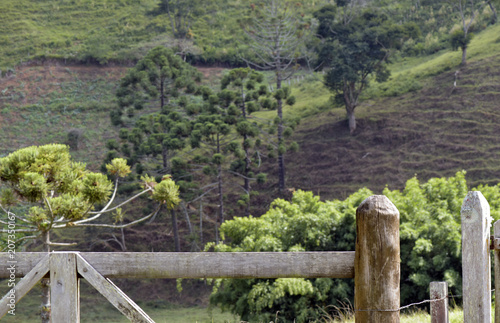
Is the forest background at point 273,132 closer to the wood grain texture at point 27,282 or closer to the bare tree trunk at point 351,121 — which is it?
the bare tree trunk at point 351,121

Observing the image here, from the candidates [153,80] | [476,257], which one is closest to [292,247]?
[476,257]

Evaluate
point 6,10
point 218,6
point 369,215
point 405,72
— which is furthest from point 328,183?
point 6,10

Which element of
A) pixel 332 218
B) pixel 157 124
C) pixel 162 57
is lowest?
pixel 332 218

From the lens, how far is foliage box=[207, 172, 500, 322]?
8.66m

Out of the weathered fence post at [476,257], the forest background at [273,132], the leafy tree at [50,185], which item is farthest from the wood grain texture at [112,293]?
the forest background at [273,132]

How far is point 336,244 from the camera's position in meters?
9.95

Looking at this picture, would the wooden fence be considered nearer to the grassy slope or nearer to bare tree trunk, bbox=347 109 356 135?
the grassy slope

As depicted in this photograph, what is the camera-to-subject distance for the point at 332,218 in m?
9.96

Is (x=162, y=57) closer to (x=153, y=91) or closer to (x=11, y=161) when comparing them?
(x=153, y=91)

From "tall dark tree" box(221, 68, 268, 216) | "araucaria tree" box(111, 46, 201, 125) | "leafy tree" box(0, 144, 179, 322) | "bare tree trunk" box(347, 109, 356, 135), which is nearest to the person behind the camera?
"leafy tree" box(0, 144, 179, 322)

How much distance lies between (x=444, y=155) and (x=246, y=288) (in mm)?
15519

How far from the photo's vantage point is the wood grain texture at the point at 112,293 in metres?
2.16

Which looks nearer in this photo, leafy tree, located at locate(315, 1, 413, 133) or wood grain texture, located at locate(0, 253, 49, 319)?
wood grain texture, located at locate(0, 253, 49, 319)

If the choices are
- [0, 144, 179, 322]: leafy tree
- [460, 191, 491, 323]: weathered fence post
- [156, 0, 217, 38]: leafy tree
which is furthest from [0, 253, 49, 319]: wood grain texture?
[156, 0, 217, 38]: leafy tree
